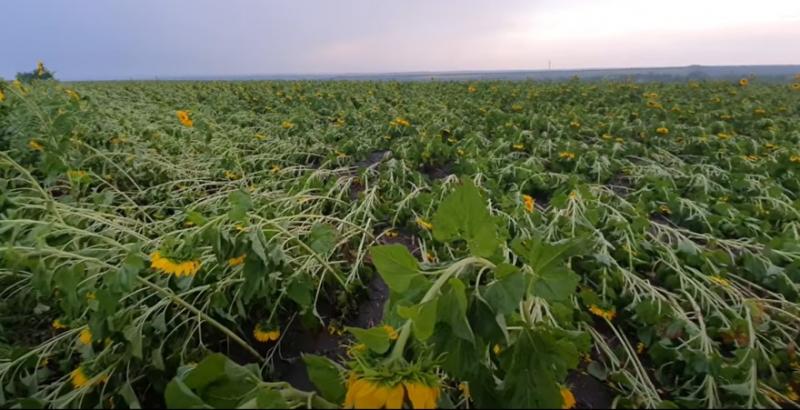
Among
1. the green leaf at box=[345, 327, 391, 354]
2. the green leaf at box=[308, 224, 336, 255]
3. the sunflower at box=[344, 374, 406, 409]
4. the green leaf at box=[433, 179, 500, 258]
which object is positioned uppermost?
the green leaf at box=[433, 179, 500, 258]

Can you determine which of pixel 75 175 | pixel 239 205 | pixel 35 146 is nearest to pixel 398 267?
pixel 239 205

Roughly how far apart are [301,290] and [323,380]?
2.16ft

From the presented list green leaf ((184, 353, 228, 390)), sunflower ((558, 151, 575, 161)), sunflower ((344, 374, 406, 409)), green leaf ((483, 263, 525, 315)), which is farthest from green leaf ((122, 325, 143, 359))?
sunflower ((558, 151, 575, 161))

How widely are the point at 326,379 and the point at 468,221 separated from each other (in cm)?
38

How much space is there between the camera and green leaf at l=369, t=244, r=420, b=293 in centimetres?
79

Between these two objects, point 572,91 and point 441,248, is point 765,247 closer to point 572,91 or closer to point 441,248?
point 441,248

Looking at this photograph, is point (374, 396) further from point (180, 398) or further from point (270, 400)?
point (180, 398)

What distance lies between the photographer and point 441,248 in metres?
1.86

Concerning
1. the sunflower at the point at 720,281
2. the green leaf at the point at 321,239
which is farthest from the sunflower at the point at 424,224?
the sunflower at the point at 720,281

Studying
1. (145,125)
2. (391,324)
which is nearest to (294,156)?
(145,125)

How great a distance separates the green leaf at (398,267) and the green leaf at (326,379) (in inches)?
7.0

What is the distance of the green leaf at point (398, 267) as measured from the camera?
785 mm

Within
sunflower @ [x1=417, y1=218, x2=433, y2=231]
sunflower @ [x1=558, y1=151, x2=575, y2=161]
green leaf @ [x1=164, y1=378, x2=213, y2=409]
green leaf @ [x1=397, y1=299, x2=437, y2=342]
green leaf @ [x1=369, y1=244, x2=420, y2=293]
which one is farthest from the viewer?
sunflower @ [x1=558, y1=151, x2=575, y2=161]

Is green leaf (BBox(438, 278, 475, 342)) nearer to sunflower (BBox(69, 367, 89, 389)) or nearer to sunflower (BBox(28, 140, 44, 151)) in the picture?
sunflower (BBox(69, 367, 89, 389))
